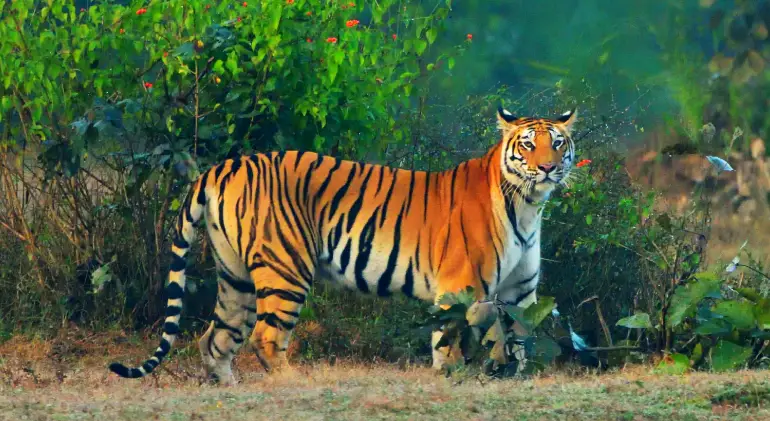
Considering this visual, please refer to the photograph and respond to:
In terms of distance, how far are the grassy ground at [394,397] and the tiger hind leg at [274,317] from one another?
0.65 ft

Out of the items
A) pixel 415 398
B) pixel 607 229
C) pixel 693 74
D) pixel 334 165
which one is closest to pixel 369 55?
pixel 334 165

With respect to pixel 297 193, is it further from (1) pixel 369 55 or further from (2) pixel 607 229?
(2) pixel 607 229

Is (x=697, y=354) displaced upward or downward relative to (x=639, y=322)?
downward

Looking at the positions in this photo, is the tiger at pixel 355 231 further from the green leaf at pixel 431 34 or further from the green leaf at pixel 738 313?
the green leaf at pixel 738 313

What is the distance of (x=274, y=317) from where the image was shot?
884 centimetres

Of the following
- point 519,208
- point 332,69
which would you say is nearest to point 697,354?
point 519,208

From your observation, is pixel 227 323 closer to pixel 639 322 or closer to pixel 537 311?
pixel 537 311

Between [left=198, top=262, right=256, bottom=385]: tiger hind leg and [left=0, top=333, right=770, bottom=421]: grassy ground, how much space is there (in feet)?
1.55

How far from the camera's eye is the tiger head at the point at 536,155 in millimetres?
9172

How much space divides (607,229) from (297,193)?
258 centimetres

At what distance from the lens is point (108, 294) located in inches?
407

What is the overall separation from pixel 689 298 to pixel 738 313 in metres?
0.30

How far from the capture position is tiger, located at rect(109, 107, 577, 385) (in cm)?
895

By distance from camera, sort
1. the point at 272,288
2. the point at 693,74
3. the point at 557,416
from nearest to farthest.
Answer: the point at 557,416 < the point at 272,288 < the point at 693,74
